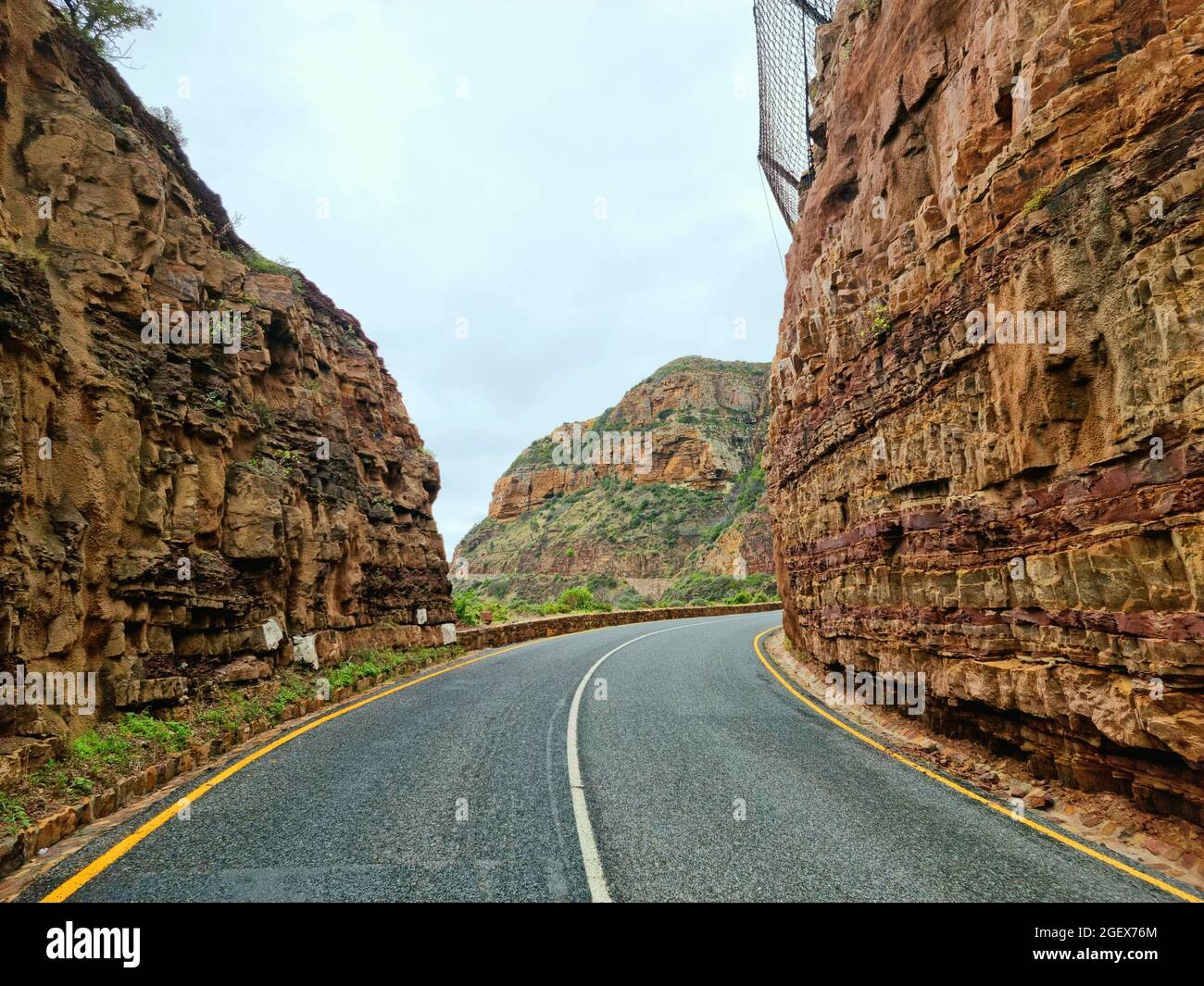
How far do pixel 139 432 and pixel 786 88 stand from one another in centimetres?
1984

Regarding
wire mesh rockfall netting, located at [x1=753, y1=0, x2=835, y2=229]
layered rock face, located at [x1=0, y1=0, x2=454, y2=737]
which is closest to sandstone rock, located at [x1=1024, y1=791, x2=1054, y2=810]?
layered rock face, located at [x1=0, y1=0, x2=454, y2=737]

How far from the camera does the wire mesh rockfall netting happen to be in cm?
1667

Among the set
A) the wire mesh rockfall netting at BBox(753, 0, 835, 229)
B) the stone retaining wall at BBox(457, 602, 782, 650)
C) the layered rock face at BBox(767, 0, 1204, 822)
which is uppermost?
the wire mesh rockfall netting at BBox(753, 0, 835, 229)

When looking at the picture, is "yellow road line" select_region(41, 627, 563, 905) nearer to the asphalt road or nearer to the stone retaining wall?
the asphalt road

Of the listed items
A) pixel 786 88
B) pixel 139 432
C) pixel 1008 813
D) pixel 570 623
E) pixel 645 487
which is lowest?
pixel 570 623

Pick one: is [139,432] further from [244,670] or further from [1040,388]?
[1040,388]

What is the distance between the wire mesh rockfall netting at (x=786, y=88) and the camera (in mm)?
16672

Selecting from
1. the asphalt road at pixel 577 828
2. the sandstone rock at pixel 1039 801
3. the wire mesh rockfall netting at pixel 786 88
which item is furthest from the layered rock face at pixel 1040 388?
the wire mesh rockfall netting at pixel 786 88

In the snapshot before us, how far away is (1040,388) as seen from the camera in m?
6.32

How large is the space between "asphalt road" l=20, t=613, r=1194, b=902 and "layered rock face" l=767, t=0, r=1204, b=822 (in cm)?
151

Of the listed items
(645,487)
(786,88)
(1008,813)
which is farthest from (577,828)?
(645,487)

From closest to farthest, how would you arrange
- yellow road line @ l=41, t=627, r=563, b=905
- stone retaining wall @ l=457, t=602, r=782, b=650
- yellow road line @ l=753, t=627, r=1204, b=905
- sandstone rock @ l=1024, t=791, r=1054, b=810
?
yellow road line @ l=41, t=627, r=563, b=905 → yellow road line @ l=753, t=627, r=1204, b=905 → sandstone rock @ l=1024, t=791, r=1054, b=810 → stone retaining wall @ l=457, t=602, r=782, b=650

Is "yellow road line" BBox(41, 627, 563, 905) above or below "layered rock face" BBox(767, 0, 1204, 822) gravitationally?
below
